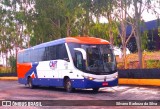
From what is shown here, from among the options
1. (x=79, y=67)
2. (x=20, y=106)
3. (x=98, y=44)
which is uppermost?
(x=98, y=44)

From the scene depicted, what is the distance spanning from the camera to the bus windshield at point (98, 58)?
58.2 feet

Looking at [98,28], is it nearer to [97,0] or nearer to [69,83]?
[97,0]

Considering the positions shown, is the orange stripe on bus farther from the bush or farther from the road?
the bush

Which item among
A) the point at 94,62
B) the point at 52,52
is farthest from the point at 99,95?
the point at 52,52

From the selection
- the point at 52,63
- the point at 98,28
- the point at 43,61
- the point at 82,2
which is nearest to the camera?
the point at 52,63

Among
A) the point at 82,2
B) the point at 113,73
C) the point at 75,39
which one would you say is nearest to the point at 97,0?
the point at 82,2

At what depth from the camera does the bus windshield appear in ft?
58.2

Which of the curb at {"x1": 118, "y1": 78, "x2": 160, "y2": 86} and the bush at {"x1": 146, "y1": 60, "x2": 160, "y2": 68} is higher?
the bush at {"x1": 146, "y1": 60, "x2": 160, "y2": 68}

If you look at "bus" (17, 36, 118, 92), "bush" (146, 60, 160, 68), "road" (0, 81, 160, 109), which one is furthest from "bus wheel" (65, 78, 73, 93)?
"bush" (146, 60, 160, 68)

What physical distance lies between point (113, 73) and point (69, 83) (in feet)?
9.20

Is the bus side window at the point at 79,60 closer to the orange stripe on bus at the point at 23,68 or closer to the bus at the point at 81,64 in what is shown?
the bus at the point at 81,64

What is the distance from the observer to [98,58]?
17.9m

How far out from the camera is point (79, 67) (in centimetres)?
1800

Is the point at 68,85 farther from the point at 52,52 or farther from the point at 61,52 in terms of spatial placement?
the point at 52,52
